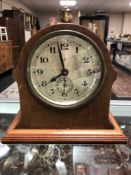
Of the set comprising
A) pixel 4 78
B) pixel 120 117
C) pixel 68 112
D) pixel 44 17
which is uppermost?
pixel 44 17

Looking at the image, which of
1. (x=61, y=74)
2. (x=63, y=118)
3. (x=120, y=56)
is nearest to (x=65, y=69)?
(x=61, y=74)

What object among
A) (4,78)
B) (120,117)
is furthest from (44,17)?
(120,117)

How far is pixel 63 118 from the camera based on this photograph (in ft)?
1.80

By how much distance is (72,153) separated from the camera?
52 cm

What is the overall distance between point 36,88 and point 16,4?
6.96 meters

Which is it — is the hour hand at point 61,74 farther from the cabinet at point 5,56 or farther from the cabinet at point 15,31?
the cabinet at point 15,31

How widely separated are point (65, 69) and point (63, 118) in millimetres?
142

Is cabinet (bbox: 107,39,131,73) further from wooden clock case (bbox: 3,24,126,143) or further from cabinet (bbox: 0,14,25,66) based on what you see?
wooden clock case (bbox: 3,24,126,143)

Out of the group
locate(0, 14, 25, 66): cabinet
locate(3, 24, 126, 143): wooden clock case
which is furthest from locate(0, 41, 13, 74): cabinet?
locate(3, 24, 126, 143): wooden clock case

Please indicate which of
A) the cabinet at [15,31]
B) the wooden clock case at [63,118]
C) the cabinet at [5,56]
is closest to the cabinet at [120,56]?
the cabinet at [15,31]

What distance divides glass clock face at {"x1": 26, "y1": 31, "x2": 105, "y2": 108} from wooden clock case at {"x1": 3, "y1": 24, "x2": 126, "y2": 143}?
0.01m

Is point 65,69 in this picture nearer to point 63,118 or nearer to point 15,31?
point 63,118

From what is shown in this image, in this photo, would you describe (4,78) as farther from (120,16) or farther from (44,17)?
(120,16)

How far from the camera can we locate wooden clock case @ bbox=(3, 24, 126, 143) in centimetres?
51
